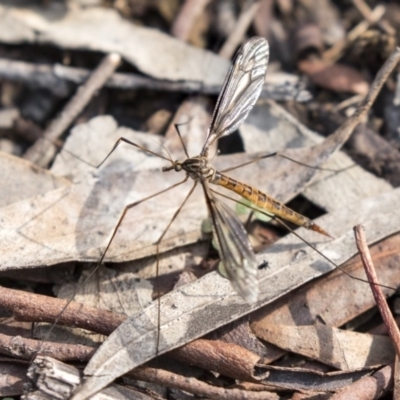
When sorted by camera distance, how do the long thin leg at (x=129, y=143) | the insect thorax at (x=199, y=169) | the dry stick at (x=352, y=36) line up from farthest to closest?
the dry stick at (x=352, y=36) < the long thin leg at (x=129, y=143) < the insect thorax at (x=199, y=169)

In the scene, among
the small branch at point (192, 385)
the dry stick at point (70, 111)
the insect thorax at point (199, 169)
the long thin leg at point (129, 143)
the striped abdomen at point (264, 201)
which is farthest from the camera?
the dry stick at point (70, 111)

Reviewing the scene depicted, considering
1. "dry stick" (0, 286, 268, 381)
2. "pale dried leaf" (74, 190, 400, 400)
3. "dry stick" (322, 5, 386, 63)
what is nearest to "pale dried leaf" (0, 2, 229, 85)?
"dry stick" (322, 5, 386, 63)

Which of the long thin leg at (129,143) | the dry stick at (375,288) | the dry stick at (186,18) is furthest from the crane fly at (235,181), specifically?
the dry stick at (186,18)

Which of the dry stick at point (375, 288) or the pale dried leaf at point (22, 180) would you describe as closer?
the dry stick at point (375, 288)

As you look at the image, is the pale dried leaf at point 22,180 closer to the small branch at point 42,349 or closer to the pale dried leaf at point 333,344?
the small branch at point 42,349

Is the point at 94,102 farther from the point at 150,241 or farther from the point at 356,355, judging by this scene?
the point at 356,355

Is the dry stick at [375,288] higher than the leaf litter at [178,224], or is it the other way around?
the leaf litter at [178,224]

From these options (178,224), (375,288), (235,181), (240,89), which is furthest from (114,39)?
(375,288)

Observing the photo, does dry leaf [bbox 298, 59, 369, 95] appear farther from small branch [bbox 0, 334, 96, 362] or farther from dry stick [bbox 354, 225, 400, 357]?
small branch [bbox 0, 334, 96, 362]
